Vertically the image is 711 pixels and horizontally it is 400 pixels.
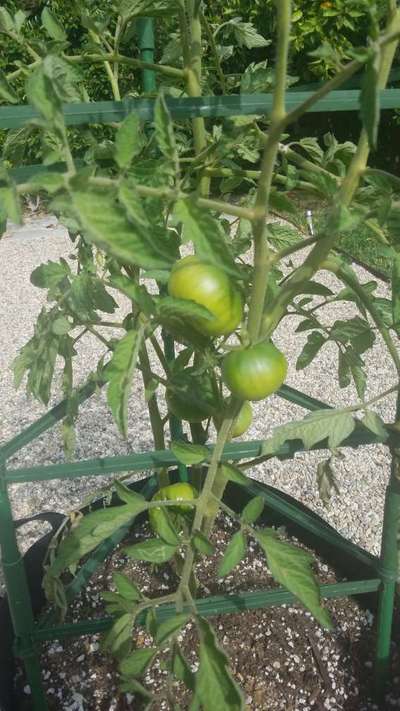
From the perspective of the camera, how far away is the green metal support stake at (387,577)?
0.83 metres

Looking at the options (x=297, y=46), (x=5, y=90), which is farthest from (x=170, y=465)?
(x=297, y=46)

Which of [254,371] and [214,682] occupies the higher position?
[254,371]

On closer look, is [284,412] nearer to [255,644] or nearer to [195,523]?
[255,644]

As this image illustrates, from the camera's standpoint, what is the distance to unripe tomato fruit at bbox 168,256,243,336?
54 centimetres

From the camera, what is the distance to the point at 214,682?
60 cm

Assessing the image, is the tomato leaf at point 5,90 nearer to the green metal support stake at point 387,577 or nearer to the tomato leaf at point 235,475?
the tomato leaf at point 235,475

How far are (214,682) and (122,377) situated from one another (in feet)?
0.97

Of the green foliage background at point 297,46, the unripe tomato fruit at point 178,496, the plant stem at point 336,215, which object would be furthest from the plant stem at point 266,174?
the green foliage background at point 297,46

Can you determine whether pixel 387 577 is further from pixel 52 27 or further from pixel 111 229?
pixel 52 27

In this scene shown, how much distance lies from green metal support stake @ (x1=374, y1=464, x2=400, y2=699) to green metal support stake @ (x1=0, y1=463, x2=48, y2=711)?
1.47 feet

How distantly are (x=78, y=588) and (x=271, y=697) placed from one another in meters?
0.32

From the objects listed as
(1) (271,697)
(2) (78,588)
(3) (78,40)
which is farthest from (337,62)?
(3) (78,40)

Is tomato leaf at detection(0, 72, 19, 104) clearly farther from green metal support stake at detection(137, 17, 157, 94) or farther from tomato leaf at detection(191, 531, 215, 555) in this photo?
tomato leaf at detection(191, 531, 215, 555)

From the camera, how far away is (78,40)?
3.65m
